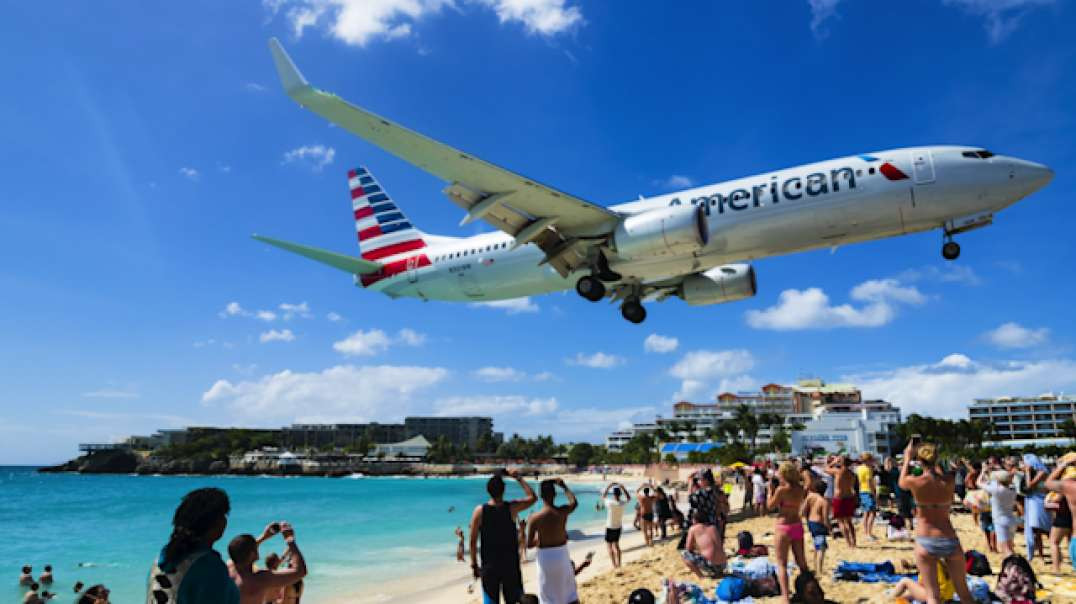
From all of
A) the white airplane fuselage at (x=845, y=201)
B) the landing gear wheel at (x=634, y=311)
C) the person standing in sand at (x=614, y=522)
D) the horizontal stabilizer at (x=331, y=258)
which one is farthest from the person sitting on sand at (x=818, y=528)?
the horizontal stabilizer at (x=331, y=258)

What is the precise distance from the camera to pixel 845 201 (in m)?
15.4

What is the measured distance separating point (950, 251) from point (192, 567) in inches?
671

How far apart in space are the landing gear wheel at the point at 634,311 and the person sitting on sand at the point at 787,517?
43.4 feet

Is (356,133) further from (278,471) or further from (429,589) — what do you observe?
(278,471)

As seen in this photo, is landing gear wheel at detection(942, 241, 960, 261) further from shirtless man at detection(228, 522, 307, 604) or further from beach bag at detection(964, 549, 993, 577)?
shirtless man at detection(228, 522, 307, 604)

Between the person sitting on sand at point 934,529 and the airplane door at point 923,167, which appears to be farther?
the airplane door at point 923,167

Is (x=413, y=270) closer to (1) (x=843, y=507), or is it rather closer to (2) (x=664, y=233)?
(2) (x=664, y=233)

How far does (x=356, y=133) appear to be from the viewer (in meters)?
14.1

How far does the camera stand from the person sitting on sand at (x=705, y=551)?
9.86 meters

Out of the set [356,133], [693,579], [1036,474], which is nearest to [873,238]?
[1036,474]

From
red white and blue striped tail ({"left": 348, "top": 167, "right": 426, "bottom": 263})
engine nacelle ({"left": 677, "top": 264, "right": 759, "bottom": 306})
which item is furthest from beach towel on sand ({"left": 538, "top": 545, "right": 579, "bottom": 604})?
red white and blue striped tail ({"left": 348, "top": 167, "right": 426, "bottom": 263})

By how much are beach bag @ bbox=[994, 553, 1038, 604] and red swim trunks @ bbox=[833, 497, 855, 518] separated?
5.12m

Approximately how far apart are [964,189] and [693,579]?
37.0 ft

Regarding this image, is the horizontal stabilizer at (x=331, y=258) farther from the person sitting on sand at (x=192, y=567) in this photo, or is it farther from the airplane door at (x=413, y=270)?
the person sitting on sand at (x=192, y=567)
